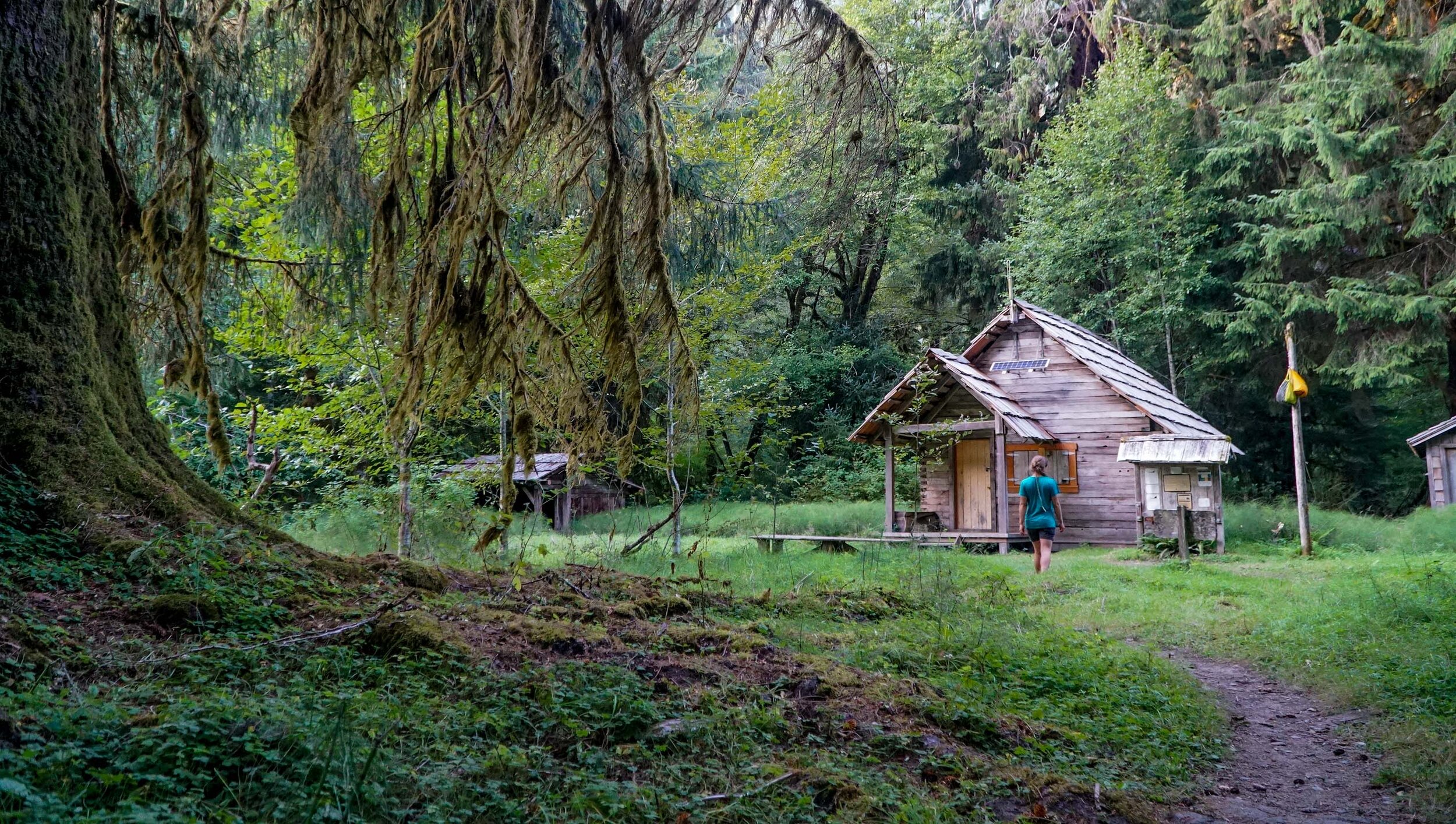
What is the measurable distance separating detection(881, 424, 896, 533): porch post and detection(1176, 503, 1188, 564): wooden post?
20.4 ft

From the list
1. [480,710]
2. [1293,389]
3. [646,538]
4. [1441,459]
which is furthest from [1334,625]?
[1441,459]

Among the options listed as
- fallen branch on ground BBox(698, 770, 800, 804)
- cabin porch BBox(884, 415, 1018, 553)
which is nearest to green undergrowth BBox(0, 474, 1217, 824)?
fallen branch on ground BBox(698, 770, 800, 804)

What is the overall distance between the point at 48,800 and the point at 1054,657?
6.10 meters

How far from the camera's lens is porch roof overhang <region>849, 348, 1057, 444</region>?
18828 millimetres

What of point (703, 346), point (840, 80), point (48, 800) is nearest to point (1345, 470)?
point (703, 346)

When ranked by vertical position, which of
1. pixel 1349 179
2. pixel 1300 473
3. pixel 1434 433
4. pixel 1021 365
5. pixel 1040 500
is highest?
pixel 1349 179

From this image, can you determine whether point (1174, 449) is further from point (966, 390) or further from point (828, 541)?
point (828, 541)

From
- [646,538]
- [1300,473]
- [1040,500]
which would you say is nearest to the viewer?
[646,538]

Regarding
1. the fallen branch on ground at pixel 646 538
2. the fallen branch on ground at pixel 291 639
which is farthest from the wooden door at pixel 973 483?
the fallen branch on ground at pixel 291 639

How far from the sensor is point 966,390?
20.6 m

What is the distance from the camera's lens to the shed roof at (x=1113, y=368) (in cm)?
1930

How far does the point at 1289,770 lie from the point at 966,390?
52.2 feet

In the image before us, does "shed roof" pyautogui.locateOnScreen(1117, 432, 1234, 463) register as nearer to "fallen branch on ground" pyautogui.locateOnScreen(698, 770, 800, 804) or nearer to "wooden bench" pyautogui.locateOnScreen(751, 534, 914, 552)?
"wooden bench" pyautogui.locateOnScreen(751, 534, 914, 552)

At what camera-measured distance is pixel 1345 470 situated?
94.8 ft
